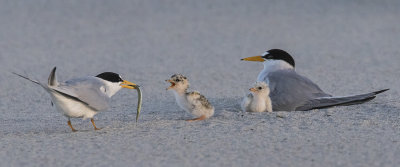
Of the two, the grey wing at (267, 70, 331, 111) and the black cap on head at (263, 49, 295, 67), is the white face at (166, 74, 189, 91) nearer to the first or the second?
the grey wing at (267, 70, 331, 111)

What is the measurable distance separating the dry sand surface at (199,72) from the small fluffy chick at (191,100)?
9 centimetres

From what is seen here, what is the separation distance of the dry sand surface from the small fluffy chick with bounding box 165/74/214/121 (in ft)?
0.31

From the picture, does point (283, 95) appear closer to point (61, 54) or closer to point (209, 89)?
point (209, 89)

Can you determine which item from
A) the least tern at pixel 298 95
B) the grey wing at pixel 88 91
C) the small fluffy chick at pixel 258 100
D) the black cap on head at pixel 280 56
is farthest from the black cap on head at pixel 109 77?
A: the black cap on head at pixel 280 56

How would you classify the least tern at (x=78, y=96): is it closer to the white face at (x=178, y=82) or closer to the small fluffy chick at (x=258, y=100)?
the white face at (x=178, y=82)

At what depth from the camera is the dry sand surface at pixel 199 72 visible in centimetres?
366

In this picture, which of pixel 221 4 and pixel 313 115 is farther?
pixel 221 4

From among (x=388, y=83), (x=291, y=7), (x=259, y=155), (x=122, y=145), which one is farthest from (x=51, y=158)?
(x=291, y=7)

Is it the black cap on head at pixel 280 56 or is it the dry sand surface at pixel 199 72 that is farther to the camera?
the black cap on head at pixel 280 56

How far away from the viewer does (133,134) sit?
4.09 m

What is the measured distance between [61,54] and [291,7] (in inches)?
215

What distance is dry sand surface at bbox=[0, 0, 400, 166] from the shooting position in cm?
366

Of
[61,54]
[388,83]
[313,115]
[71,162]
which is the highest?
[61,54]

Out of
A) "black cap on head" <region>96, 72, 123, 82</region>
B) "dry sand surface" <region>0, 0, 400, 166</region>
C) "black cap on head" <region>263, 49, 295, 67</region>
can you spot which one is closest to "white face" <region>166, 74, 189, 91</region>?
"dry sand surface" <region>0, 0, 400, 166</region>
